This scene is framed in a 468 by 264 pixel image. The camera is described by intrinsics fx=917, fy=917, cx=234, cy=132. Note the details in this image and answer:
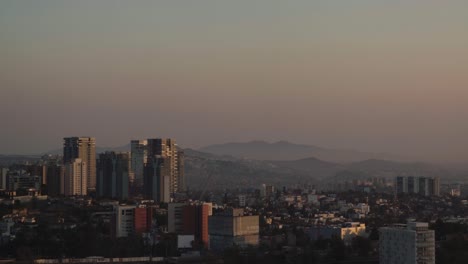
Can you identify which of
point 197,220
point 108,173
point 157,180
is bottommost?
point 197,220

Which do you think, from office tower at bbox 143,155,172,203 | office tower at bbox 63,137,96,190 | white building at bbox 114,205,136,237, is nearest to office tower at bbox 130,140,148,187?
office tower at bbox 143,155,172,203

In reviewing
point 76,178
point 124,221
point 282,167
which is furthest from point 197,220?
point 282,167

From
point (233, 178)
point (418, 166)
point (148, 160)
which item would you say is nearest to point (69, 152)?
point (148, 160)

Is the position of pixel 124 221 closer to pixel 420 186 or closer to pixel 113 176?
pixel 113 176

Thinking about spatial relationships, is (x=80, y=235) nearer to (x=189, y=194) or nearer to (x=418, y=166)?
(x=189, y=194)

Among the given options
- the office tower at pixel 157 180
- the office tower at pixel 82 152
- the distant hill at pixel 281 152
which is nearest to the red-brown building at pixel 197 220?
the office tower at pixel 157 180
